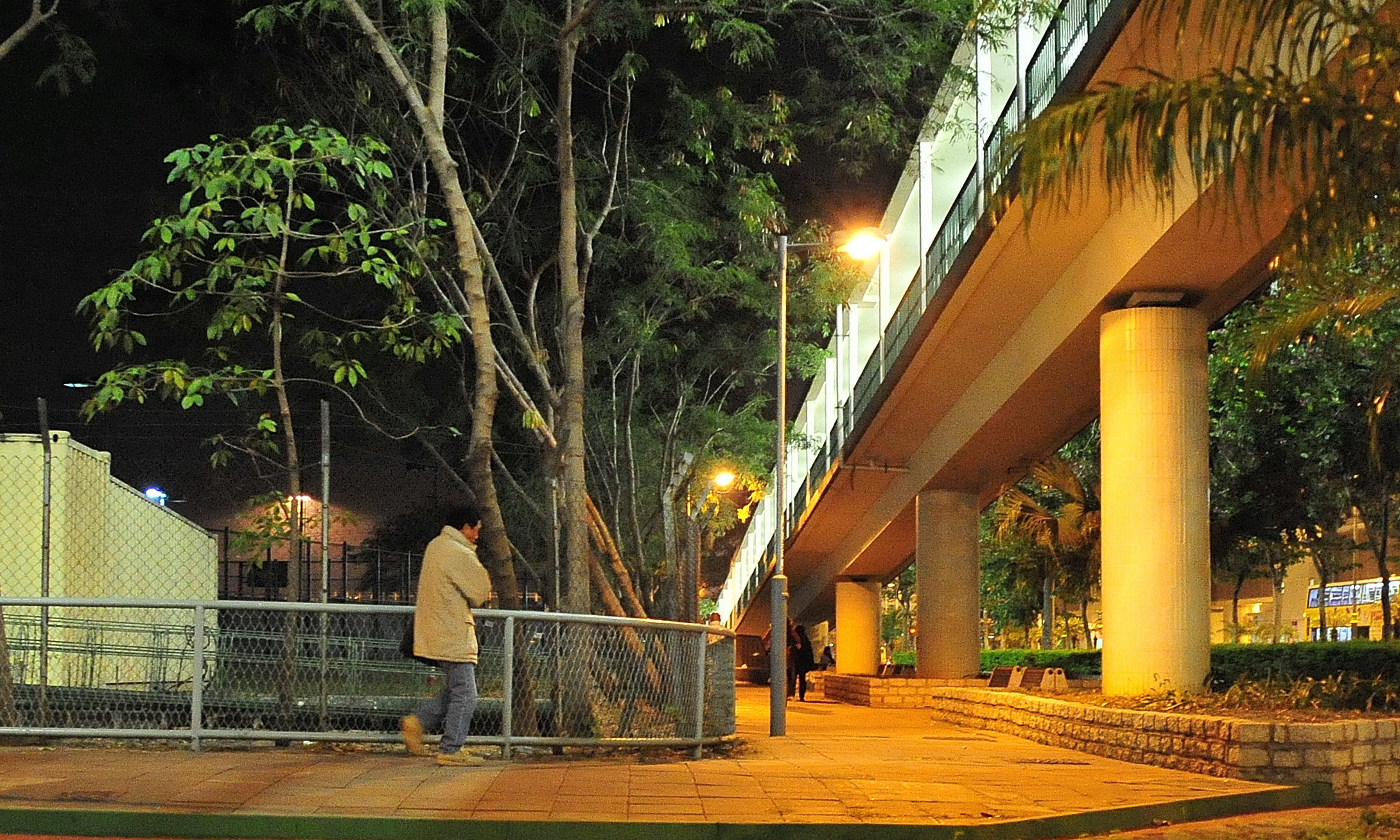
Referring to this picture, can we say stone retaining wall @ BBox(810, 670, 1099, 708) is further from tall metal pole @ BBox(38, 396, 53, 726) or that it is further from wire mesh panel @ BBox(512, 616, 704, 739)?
tall metal pole @ BBox(38, 396, 53, 726)

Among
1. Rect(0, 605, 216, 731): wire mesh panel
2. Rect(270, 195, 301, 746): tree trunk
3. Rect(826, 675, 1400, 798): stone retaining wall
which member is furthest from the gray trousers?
Rect(826, 675, 1400, 798): stone retaining wall

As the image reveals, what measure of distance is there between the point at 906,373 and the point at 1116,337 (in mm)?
8344

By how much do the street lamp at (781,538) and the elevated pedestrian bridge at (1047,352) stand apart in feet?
4.29

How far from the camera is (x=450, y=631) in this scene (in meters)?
10.0

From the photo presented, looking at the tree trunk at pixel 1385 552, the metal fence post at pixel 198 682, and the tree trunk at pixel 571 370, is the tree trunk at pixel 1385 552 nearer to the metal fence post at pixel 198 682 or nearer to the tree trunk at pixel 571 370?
the tree trunk at pixel 571 370

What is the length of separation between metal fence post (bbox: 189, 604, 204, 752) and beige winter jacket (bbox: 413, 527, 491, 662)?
143cm

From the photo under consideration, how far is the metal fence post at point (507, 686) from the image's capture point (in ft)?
34.7

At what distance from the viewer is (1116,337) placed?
17.1 m

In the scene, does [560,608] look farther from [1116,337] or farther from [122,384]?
[1116,337]

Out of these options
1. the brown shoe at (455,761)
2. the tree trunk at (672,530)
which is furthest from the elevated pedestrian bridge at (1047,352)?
the brown shoe at (455,761)

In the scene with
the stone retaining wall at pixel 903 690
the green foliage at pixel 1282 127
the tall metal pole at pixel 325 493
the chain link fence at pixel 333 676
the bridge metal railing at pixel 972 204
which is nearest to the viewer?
the green foliage at pixel 1282 127

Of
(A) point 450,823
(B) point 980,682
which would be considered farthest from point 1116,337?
(B) point 980,682

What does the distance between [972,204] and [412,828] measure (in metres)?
14.6

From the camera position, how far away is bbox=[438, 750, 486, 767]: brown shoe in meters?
9.95
